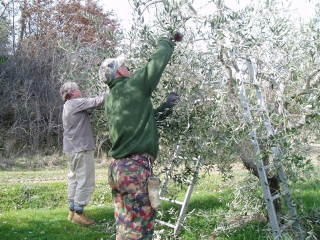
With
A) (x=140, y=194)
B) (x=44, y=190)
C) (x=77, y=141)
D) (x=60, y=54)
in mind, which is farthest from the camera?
(x=60, y=54)

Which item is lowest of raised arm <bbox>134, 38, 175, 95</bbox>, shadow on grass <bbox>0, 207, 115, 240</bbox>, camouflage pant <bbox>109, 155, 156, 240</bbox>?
shadow on grass <bbox>0, 207, 115, 240</bbox>

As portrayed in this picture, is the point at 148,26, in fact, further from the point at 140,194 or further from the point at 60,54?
Answer: the point at 60,54

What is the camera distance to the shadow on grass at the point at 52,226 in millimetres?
5863

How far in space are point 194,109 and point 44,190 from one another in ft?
20.8

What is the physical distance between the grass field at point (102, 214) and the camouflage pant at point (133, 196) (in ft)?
4.27

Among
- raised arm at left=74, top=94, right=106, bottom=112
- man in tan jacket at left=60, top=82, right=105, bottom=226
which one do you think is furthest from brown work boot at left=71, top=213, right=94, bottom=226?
raised arm at left=74, top=94, right=106, bottom=112

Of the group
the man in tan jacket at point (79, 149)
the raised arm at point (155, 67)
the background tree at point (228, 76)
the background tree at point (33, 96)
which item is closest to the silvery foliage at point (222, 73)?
the background tree at point (228, 76)

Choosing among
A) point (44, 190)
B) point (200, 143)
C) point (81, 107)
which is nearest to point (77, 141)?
point (81, 107)

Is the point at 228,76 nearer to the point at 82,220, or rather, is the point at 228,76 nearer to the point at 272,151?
the point at 272,151

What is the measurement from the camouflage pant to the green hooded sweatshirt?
0.10 m

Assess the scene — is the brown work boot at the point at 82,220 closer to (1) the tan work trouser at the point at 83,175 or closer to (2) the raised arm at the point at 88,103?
(1) the tan work trouser at the point at 83,175

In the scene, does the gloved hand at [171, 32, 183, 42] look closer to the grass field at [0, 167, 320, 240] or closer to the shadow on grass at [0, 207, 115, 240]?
the grass field at [0, 167, 320, 240]

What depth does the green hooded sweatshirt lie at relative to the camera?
12.3ft

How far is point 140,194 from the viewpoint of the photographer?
151 inches
